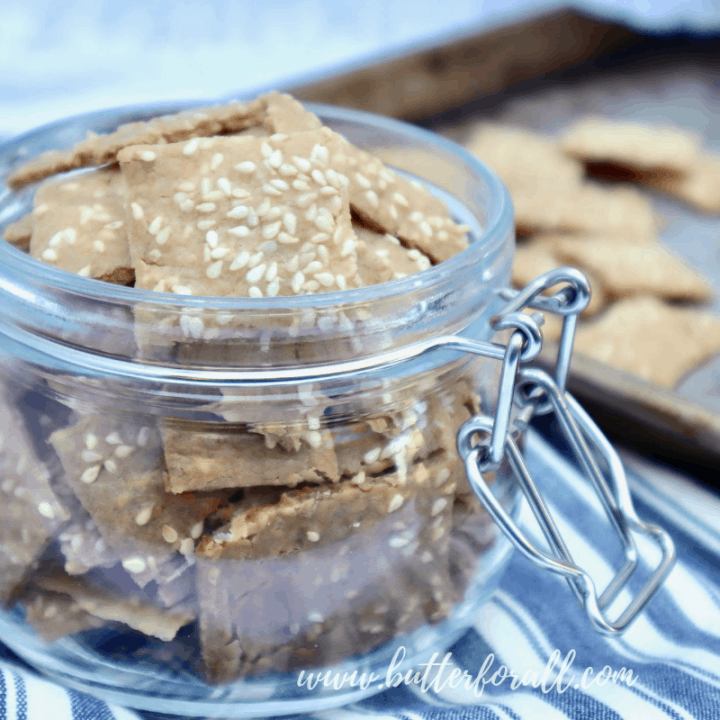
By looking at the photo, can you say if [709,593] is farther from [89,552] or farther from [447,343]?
[89,552]

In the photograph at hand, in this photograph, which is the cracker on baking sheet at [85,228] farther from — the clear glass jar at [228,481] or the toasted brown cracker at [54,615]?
the toasted brown cracker at [54,615]

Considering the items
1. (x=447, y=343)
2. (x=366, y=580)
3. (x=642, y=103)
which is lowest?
(x=642, y=103)

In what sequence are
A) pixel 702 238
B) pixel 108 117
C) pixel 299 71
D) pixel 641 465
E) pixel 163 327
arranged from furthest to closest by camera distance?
1. pixel 299 71
2. pixel 702 238
3. pixel 641 465
4. pixel 108 117
5. pixel 163 327

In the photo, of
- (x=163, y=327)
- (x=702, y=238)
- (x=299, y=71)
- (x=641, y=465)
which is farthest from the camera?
(x=299, y=71)

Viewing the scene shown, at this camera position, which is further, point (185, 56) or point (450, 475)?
point (185, 56)

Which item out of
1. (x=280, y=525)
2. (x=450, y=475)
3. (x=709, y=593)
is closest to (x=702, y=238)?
(x=709, y=593)

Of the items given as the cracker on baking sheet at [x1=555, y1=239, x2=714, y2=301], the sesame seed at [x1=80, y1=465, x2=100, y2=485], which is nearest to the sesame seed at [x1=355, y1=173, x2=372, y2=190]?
the sesame seed at [x1=80, y1=465, x2=100, y2=485]

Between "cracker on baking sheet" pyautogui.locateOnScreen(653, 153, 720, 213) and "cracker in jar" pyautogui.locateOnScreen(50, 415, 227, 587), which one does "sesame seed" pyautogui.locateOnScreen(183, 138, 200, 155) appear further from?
"cracker on baking sheet" pyautogui.locateOnScreen(653, 153, 720, 213)

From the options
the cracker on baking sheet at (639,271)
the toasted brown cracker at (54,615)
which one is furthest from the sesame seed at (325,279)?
the cracker on baking sheet at (639,271)
